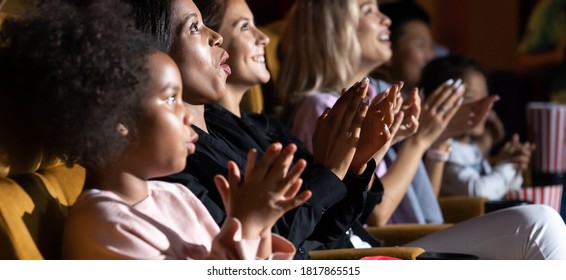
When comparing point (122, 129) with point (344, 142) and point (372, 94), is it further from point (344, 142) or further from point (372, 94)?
point (372, 94)

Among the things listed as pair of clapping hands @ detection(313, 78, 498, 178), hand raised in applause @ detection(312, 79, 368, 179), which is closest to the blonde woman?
pair of clapping hands @ detection(313, 78, 498, 178)

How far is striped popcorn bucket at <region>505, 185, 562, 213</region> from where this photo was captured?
2.81 metres

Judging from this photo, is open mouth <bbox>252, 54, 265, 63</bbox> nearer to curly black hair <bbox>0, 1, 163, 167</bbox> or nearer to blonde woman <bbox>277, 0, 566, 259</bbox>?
blonde woman <bbox>277, 0, 566, 259</bbox>

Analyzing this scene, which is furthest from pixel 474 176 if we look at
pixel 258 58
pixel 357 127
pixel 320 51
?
pixel 357 127

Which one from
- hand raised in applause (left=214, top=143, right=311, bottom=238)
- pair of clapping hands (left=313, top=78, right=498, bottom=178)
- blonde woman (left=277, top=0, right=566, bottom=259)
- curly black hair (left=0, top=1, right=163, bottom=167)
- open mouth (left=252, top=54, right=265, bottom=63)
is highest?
curly black hair (left=0, top=1, right=163, bottom=167)

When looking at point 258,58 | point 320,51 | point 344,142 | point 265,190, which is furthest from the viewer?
point 320,51

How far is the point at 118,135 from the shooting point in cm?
141

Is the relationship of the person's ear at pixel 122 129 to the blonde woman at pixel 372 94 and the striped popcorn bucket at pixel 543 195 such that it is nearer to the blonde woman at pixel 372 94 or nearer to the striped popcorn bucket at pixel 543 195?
the blonde woman at pixel 372 94

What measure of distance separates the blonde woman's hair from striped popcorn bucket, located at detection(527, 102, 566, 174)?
86 cm

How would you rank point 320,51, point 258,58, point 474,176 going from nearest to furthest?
point 258,58 → point 320,51 → point 474,176

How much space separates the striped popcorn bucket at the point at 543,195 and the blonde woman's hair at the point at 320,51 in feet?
2.04

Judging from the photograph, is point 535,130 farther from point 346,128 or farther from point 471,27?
point 471,27

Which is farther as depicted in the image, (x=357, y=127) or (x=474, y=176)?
(x=474, y=176)

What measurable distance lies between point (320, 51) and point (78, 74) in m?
1.45
